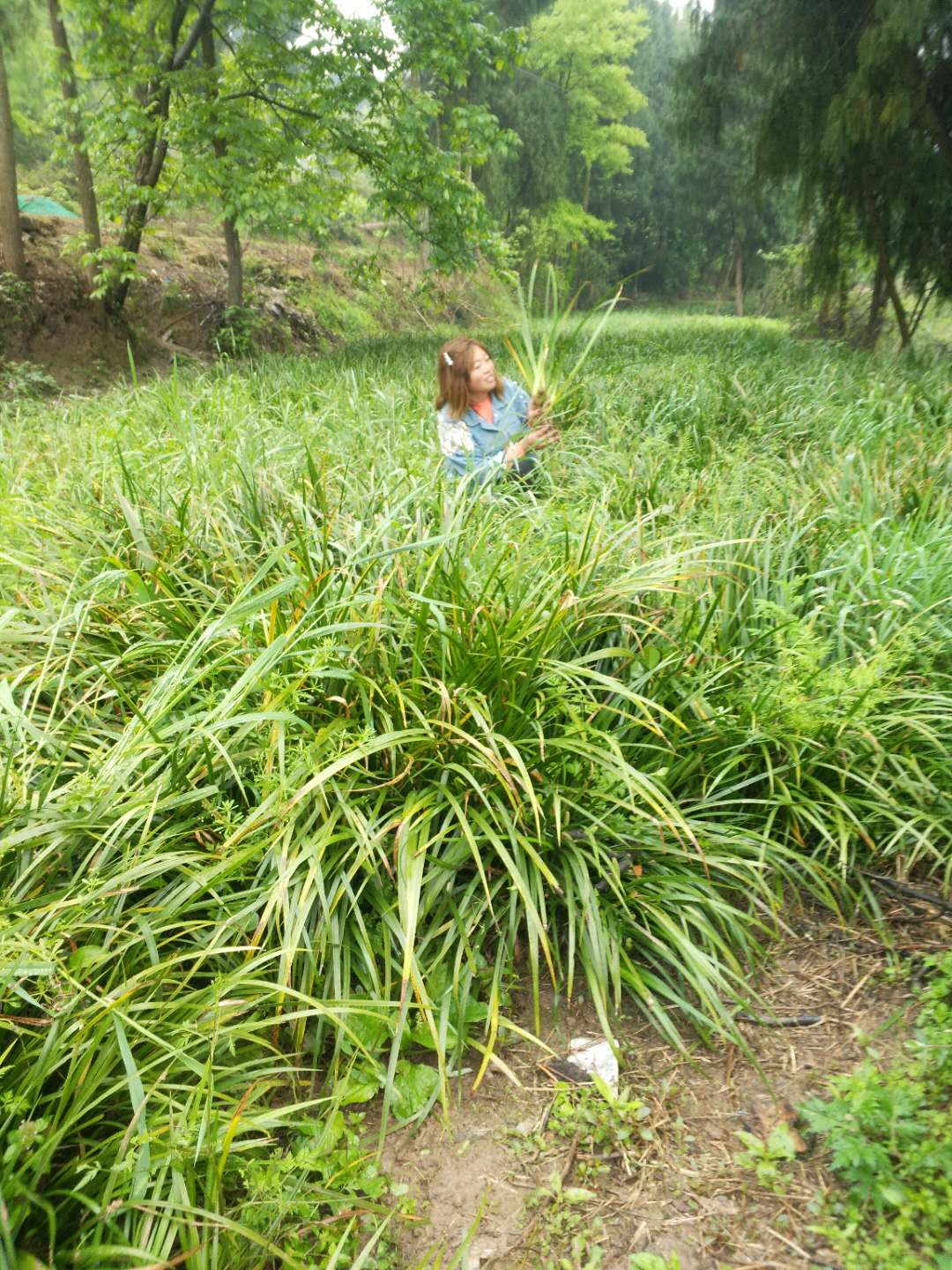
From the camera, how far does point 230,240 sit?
1023 centimetres

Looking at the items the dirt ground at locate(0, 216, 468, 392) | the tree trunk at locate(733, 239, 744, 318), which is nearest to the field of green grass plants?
the dirt ground at locate(0, 216, 468, 392)

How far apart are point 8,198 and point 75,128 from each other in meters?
1.14

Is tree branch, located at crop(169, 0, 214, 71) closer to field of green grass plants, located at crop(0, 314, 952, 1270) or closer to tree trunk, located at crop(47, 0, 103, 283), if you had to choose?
tree trunk, located at crop(47, 0, 103, 283)

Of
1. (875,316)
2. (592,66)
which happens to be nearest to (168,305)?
(875,316)

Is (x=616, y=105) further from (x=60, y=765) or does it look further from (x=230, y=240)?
(x=60, y=765)

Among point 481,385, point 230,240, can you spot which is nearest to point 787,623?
point 481,385

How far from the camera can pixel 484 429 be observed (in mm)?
4020

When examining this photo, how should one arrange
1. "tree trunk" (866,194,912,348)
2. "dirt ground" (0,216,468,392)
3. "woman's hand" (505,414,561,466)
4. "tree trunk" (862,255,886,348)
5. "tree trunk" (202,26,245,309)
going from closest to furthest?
"woman's hand" (505,414,561,466) → "tree trunk" (866,194,912,348) → "tree trunk" (202,26,245,309) → "dirt ground" (0,216,468,392) → "tree trunk" (862,255,886,348)

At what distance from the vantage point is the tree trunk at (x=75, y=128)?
319 inches

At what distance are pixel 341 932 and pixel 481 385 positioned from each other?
3.03 metres

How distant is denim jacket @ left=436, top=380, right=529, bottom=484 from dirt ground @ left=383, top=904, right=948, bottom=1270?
2558 millimetres

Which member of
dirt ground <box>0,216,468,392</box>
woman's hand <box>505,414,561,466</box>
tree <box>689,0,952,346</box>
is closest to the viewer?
woman's hand <box>505,414,561,466</box>

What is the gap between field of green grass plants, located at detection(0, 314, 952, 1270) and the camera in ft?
4.27

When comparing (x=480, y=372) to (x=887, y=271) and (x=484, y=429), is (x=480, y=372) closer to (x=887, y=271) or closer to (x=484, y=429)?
(x=484, y=429)
